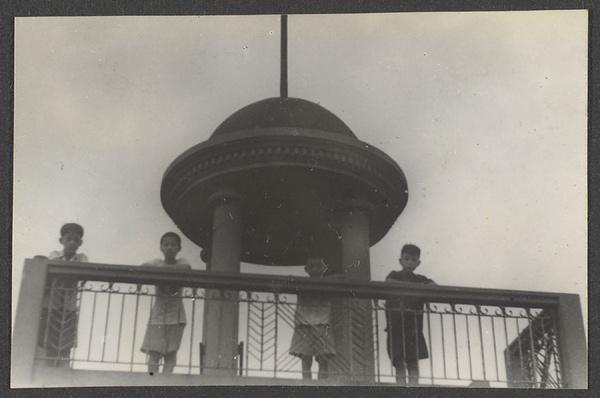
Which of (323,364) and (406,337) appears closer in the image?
(323,364)

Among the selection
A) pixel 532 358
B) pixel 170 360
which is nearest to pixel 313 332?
pixel 170 360

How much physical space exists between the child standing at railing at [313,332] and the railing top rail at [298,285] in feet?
0.66

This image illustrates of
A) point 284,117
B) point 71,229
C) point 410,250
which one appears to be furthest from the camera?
point 284,117

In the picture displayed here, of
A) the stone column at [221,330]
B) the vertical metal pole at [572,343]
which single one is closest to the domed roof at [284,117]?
the stone column at [221,330]

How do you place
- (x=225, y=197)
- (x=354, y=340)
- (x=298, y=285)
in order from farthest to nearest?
(x=225, y=197), (x=354, y=340), (x=298, y=285)

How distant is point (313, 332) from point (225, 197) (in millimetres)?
2256

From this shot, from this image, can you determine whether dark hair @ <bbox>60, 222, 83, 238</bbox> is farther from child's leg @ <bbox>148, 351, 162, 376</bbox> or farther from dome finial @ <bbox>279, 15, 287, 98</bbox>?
dome finial @ <bbox>279, 15, 287, 98</bbox>

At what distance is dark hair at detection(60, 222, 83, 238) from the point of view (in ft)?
29.0

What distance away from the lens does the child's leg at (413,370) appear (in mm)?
7909

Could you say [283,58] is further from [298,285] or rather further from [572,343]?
[572,343]

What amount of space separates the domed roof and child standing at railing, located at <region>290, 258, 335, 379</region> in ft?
7.93

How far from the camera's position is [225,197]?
9578 millimetres

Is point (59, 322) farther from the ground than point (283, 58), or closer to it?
closer to it

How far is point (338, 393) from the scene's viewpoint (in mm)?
7395
